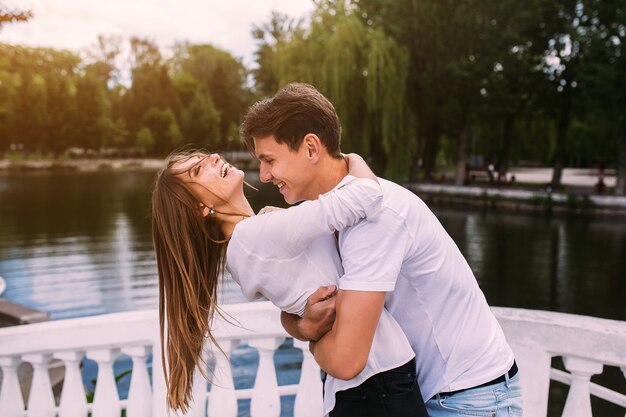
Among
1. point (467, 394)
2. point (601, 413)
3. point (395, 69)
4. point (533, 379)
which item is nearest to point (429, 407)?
point (467, 394)

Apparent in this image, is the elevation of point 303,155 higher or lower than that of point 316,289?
higher

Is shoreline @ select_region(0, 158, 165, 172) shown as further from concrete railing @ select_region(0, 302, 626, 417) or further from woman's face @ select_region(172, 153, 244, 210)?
woman's face @ select_region(172, 153, 244, 210)

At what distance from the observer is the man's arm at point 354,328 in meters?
1.23

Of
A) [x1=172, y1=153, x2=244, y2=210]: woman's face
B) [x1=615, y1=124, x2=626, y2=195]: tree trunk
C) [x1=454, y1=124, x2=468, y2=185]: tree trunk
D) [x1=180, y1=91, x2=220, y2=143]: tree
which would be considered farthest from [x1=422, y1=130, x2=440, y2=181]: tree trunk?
[x1=180, y1=91, x2=220, y2=143]: tree

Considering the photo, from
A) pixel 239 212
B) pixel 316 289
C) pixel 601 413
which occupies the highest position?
pixel 239 212

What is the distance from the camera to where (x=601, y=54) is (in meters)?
22.0

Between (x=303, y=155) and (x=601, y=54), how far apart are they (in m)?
24.0

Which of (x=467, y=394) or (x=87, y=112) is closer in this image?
(x=467, y=394)

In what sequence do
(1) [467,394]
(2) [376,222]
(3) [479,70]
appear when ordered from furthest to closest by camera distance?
(3) [479,70]
(1) [467,394]
(2) [376,222]

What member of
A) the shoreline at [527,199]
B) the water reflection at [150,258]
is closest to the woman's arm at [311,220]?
the water reflection at [150,258]

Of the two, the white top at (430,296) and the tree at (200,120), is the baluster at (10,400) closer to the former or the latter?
the white top at (430,296)

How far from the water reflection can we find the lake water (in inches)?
0.9

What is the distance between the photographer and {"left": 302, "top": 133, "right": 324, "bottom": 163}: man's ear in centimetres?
142

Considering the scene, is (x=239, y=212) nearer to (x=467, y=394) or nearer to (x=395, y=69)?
(x=467, y=394)
